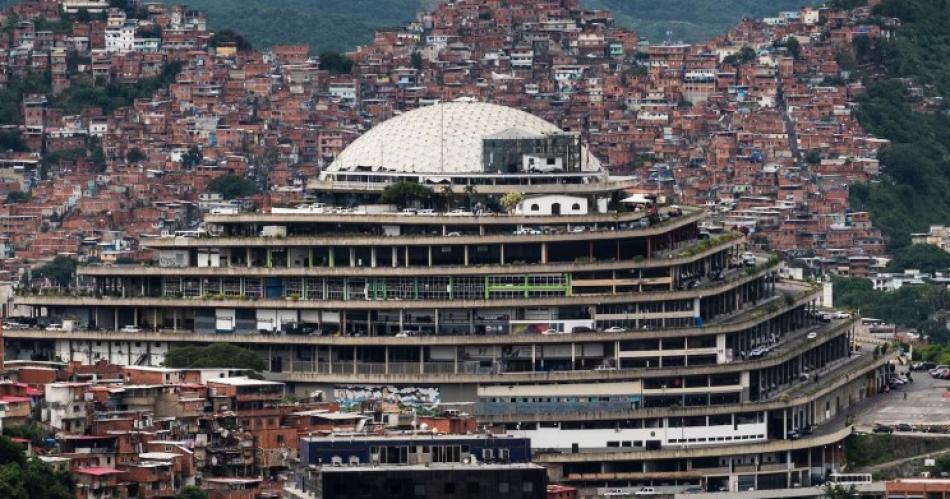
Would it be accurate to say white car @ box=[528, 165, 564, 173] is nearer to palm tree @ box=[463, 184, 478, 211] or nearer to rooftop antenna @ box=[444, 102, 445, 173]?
palm tree @ box=[463, 184, 478, 211]

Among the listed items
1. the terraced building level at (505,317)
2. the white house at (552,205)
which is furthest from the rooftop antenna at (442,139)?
the white house at (552,205)

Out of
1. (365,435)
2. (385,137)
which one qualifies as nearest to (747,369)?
(385,137)

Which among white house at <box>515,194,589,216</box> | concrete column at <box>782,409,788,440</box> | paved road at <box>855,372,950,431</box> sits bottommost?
paved road at <box>855,372,950,431</box>

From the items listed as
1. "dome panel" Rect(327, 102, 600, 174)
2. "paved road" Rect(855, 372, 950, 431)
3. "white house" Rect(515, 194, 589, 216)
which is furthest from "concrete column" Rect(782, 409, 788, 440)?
"dome panel" Rect(327, 102, 600, 174)

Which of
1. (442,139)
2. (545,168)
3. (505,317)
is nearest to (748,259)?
(545,168)

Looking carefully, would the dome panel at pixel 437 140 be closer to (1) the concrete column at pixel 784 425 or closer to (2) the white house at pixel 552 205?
(2) the white house at pixel 552 205

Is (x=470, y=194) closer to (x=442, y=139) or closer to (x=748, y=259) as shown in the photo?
(x=442, y=139)

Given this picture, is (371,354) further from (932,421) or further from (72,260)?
(72,260)

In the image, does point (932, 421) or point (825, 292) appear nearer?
point (932, 421)

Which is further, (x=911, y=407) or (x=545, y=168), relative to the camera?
(x=911, y=407)
